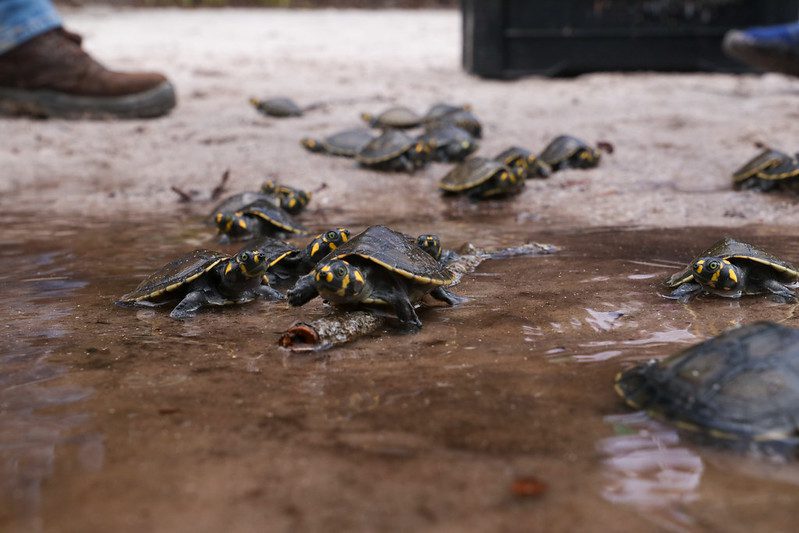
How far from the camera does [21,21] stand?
26.6 ft

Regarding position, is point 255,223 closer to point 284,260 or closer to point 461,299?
point 284,260

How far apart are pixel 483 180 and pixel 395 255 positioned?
2.77 meters

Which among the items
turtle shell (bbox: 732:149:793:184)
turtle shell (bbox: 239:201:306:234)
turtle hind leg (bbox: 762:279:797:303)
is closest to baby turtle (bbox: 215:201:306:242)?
turtle shell (bbox: 239:201:306:234)

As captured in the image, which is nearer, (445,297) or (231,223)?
(445,297)

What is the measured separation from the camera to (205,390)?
2920 millimetres

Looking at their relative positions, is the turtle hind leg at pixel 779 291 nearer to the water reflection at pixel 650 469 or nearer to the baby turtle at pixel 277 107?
the water reflection at pixel 650 469

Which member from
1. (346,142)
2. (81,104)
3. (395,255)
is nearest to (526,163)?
(346,142)

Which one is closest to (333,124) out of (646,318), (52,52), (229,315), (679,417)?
(52,52)

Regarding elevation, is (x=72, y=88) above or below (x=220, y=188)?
above

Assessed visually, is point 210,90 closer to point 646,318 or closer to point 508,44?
point 508,44

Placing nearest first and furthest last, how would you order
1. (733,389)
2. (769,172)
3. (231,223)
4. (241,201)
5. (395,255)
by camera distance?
(733,389)
(395,255)
(231,223)
(241,201)
(769,172)

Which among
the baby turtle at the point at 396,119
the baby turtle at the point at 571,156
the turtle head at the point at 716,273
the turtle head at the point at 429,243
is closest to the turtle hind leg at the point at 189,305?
the turtle head at the point at 429,243

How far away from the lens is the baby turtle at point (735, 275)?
3834 millimetres

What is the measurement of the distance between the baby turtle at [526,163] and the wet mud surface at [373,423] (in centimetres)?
272
